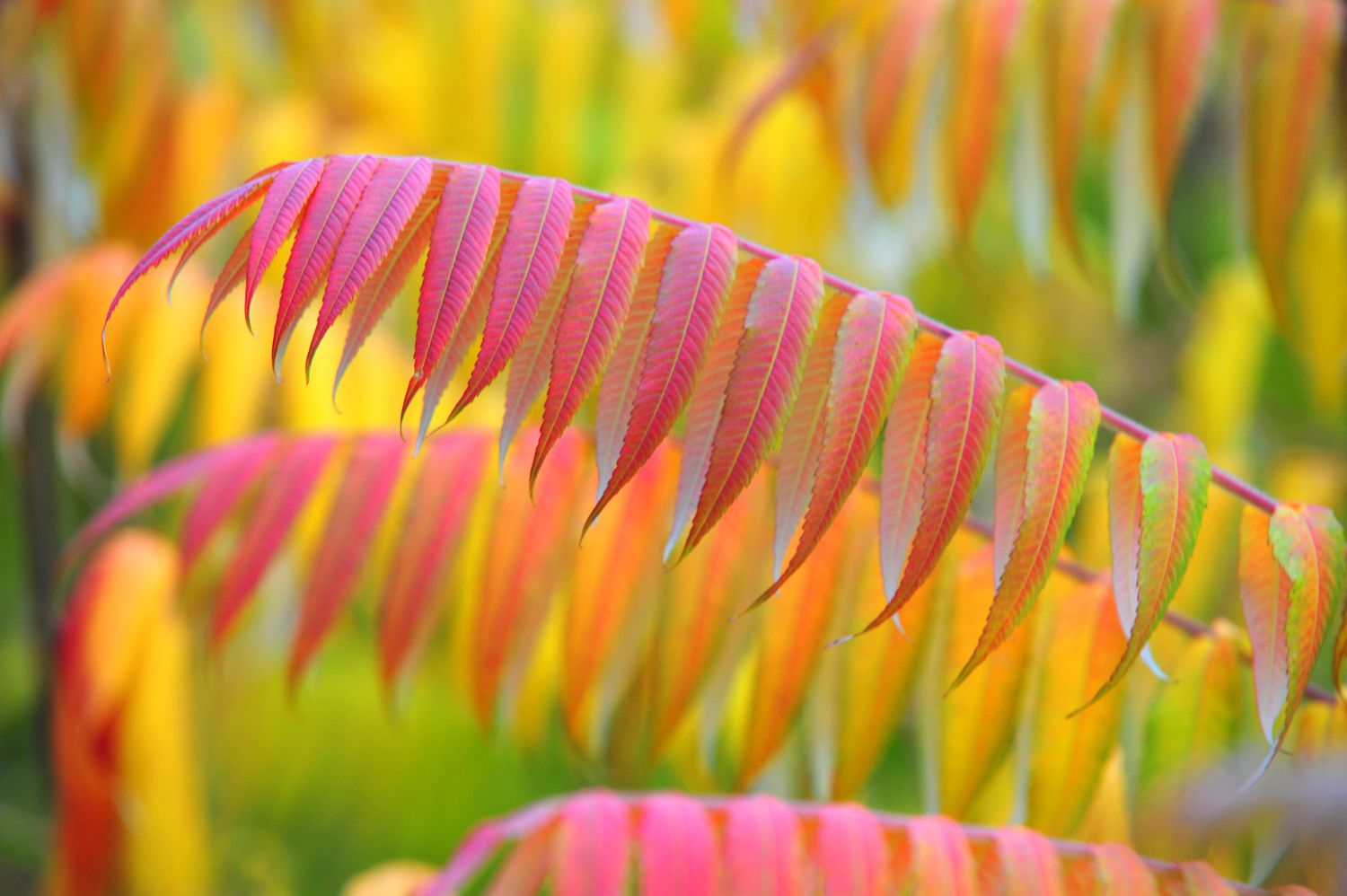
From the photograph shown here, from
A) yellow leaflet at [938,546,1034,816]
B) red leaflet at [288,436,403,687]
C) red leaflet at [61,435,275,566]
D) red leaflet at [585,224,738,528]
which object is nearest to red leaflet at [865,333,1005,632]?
red leaflet at [585,224,738,528]

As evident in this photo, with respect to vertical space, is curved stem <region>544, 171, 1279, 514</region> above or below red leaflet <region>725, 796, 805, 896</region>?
above

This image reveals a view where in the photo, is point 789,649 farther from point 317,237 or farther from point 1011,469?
point 317,237

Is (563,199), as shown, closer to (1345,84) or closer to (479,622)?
(479,622)

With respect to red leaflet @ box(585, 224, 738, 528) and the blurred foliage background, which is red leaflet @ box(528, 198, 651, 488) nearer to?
red leaflet @ box(585, 224, 738, 528)

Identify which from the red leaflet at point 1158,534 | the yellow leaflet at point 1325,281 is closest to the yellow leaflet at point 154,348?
the red leaflet at point 1158,534

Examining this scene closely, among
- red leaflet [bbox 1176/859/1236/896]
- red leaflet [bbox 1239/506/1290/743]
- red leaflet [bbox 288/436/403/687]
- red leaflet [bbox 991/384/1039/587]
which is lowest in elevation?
red leaflet [bbox 1176/859/1236/896]

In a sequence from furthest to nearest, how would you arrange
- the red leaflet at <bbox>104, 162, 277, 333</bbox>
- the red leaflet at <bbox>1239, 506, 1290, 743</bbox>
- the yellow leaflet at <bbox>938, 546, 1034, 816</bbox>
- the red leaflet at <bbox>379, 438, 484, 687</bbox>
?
the red leaflet at <bbox>379, 438, 484, 687</bbox>
the yellow leaflet at <bbox>938, 546, 1034, 816</bbox>
the red leaflet at <bbox>1239, 506, 1290, 743</bbox>
the red leaflet at <bbox>104, 162, 277, 333</bbox>

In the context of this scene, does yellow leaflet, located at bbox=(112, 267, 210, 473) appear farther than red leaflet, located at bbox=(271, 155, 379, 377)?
Yes

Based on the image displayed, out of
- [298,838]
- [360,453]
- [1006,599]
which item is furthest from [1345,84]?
[298,838]
